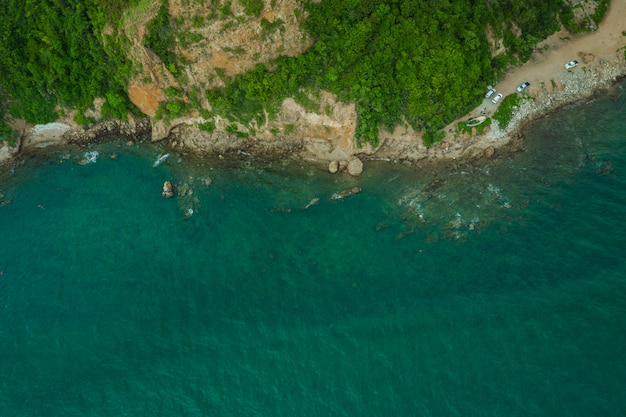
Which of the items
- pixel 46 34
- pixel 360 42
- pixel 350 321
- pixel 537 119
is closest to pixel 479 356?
pixel 350 321

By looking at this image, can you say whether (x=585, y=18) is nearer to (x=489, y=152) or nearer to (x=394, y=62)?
(x=489, y=152)

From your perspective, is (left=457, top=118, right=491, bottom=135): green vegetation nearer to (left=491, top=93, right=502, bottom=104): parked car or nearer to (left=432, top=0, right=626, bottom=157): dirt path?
(left=491, top=93, right=502, bottom=104): parked car

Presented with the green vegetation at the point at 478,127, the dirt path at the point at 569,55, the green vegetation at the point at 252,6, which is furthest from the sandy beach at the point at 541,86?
the green vegetation at the point at 252,6

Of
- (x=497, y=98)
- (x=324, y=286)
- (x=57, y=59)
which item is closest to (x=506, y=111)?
(x=497, y=98)

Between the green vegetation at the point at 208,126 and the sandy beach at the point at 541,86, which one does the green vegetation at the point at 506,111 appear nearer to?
the sandy beach at the point at 541,86

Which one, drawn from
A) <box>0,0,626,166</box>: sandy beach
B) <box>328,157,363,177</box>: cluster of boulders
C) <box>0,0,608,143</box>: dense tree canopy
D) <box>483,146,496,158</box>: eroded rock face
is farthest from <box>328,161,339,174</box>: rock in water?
<box>483,146,496,158</box>: eroded rock face

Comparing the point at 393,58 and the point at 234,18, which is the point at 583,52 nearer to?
the point at 393,58
